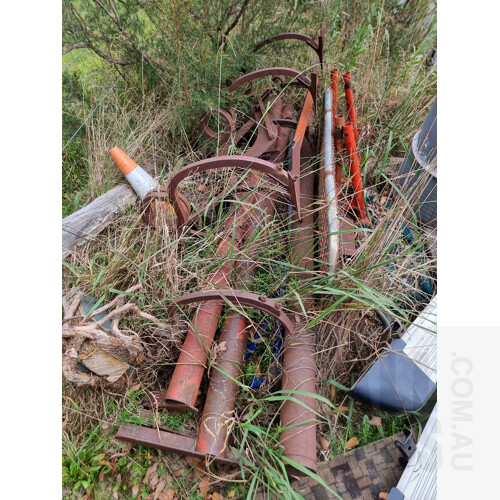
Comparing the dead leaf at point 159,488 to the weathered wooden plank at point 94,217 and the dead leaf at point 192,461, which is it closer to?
the dead leaf at point 192,461

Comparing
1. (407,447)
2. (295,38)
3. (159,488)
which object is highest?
(295,38)

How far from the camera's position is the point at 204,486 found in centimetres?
177

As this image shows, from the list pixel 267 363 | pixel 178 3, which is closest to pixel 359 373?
pixel 267 363

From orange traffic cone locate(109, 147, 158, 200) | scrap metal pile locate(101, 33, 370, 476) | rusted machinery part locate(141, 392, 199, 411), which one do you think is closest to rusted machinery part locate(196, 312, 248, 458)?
scrap metal pile locate(101, 33, 370, 476)

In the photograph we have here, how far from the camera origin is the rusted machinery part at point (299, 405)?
5.41 ft

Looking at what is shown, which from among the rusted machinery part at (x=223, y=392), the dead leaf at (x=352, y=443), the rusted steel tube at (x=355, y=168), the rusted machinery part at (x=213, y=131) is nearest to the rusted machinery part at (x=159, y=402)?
the rusted machinery part at (x=223, y=392)

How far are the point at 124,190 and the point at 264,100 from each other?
148 cm

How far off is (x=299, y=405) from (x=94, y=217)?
5.59ft

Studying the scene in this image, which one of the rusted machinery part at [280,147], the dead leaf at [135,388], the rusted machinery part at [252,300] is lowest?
the dead leaf at [135,388]

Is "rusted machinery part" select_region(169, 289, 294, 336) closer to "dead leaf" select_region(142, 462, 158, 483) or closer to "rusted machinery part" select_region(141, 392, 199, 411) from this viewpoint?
"rusted machinery part" select_region(141, 392, 199, 411)

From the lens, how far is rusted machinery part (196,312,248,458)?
170 cm

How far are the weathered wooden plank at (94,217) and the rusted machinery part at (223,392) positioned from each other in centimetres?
109

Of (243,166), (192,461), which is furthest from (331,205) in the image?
(192,461)

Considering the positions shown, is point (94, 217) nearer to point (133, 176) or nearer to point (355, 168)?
point (133, 176)
